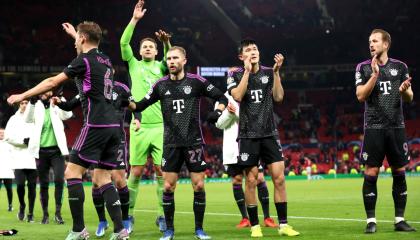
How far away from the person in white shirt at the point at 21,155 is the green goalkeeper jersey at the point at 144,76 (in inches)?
121

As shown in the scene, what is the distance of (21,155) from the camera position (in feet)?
41.6

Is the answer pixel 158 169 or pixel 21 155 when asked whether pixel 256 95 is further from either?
pixel 21 155

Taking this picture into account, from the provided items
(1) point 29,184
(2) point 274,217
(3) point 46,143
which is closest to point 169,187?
(2) point 274,217

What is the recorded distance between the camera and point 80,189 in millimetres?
7848

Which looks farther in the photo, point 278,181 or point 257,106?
point 257,106

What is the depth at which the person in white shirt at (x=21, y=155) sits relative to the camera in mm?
12555

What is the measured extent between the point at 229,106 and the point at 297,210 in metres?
5.34

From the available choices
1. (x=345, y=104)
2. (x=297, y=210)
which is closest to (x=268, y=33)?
(x=345, y=104)

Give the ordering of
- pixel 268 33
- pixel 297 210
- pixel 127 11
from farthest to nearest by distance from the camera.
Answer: pixel 268 33 < pixel 127 11 < pixel 297 210

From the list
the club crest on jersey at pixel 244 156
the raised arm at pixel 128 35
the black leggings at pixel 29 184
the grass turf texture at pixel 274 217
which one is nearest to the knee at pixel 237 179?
the grass turf texture at pixel 274 217

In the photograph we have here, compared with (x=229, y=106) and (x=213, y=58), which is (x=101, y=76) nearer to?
(x=229, y=106)

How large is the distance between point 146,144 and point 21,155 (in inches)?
142

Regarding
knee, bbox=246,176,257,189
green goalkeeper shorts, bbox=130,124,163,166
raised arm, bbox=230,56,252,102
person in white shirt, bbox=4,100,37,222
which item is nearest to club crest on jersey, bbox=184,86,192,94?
raised arm, bbox=230,56,252,102

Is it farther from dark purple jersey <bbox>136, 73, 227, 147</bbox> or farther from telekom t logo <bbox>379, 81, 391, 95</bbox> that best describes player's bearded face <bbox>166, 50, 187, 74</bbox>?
telekom t logo <bbox>379, 81, 391, 95</bbox>
